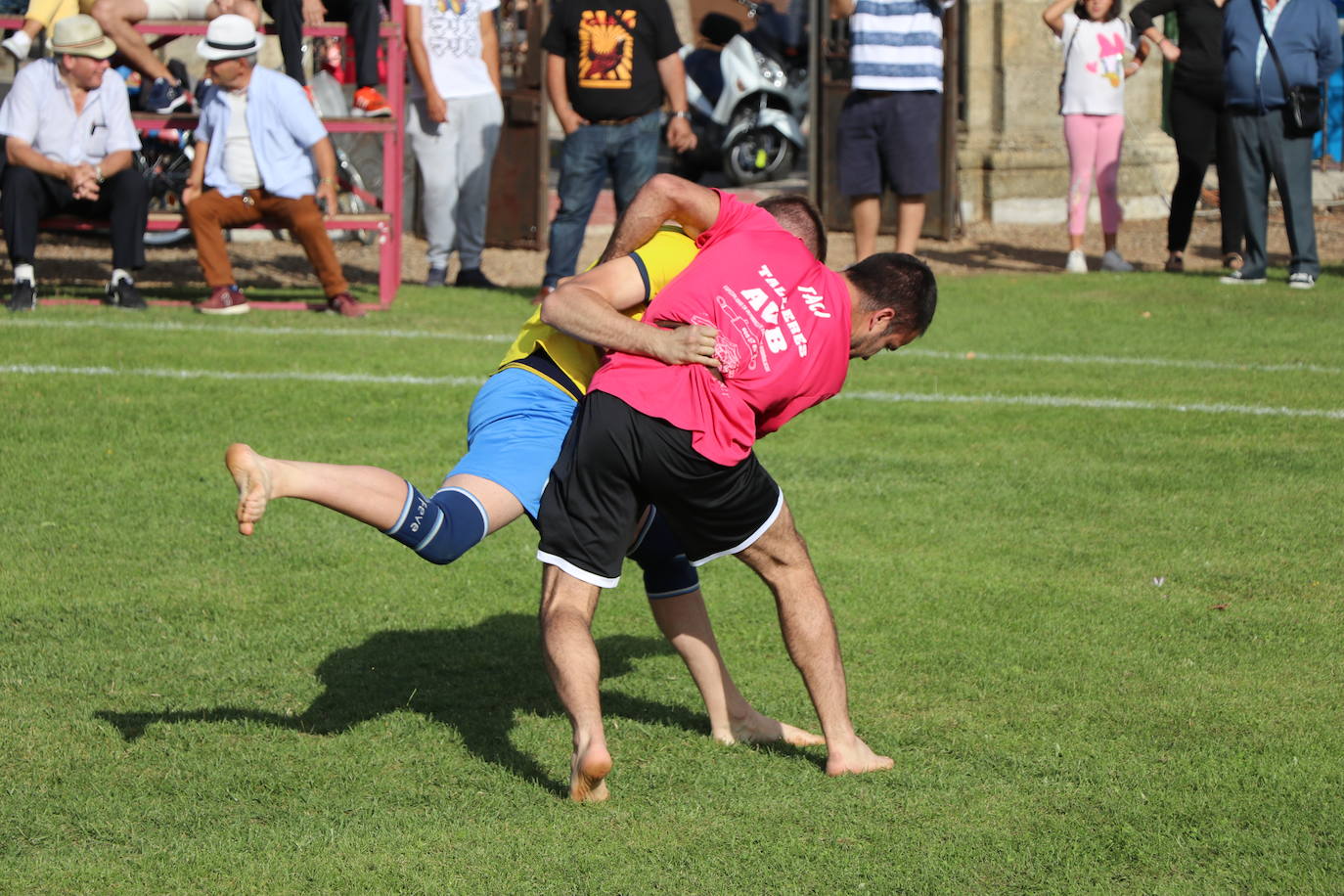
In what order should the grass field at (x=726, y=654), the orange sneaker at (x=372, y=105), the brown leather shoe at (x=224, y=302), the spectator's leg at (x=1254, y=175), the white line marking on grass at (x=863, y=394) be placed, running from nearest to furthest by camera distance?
the grass field at (x=726, y=654), the white line marking on grass at (x=863, y=394), the brown leather shoe at (x=224, y=302), the orange sneaker at (x=372, y=105), the spectator's leg at (x=1254, y=175)

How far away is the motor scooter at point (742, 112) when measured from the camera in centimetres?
2045

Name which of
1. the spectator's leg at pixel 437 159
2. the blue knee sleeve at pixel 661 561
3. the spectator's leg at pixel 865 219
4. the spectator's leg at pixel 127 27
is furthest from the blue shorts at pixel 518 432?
the spectator's leg at pixel 437 159

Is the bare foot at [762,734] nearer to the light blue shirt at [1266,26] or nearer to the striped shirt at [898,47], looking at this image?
the striped shirt at [898,47]

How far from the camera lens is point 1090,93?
13.6 metres

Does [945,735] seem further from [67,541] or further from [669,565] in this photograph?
[67,541]

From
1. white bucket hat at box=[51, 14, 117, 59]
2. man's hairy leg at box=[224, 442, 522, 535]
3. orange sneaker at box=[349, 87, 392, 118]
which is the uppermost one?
white bucket hat at box=[51, 14, 117, 59]

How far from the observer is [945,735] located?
464 centimetres

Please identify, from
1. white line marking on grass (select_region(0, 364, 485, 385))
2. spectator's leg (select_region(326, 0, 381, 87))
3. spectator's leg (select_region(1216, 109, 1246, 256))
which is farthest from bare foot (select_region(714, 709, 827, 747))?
spectator's leg (select_region(1216, 109, 1246, 256))

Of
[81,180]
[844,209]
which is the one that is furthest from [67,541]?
[844,209]

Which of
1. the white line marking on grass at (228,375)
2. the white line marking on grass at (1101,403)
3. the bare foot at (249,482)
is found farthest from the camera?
the white line marking on grass at (228,375)

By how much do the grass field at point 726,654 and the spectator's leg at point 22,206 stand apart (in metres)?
1.62

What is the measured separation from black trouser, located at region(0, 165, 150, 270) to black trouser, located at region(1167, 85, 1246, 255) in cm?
792

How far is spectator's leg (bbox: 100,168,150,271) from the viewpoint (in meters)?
10.9

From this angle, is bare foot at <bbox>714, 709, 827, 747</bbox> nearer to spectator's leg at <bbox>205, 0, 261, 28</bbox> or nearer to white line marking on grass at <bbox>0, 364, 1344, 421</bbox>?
white line marking on grass at <bbox>0, 364, 1344, 421</bbox>
